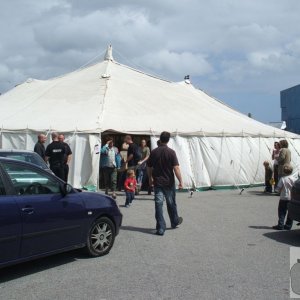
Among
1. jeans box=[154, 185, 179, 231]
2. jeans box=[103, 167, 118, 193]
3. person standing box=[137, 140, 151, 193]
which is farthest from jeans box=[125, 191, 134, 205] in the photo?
jeans box=[154, 185, 179, 231]

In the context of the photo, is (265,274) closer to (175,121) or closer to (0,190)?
(0,190)

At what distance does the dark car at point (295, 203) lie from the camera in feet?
26.7

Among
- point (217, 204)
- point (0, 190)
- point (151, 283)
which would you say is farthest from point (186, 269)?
point (217, 204)

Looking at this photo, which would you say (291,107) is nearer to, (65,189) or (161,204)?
(161,204)

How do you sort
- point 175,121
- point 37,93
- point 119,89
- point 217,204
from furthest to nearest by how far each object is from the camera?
point 37,93
point 119,89
point 175,121
point 217,204

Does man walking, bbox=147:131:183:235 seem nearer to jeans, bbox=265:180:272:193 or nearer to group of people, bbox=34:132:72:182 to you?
group of people, bbox=34:132:72:182

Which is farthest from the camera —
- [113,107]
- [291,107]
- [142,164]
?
[291,107]

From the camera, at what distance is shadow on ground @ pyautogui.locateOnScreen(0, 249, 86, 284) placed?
595cm

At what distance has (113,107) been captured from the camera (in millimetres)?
17172

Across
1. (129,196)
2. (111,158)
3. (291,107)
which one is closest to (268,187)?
(111,158)

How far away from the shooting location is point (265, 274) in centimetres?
598

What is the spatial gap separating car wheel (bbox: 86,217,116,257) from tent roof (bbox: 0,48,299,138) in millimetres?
8617

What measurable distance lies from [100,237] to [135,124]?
966 cm

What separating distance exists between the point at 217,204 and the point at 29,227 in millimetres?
7866
